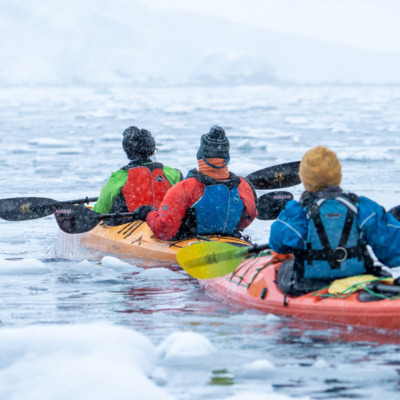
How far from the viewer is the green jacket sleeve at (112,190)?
6.55 m

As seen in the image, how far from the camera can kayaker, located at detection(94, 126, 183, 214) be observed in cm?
652

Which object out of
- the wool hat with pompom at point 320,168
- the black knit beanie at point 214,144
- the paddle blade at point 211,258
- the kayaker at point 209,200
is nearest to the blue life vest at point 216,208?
the kayaker at point 209,200

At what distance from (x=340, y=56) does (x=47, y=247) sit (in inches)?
3647

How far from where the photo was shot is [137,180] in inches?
257

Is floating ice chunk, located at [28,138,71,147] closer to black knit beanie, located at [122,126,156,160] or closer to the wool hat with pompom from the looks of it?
black knit beanie, located at [122,126,156,160]

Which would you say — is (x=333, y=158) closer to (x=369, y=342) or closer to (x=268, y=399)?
(x=369, y=342)

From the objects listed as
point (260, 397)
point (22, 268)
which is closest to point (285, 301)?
point (260, 397)

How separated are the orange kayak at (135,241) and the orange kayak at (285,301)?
0.86 metres

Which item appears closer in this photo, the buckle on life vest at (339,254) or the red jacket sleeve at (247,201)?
the buckle on life vest at (339,254)

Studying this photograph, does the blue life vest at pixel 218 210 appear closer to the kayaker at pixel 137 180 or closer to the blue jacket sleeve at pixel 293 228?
the kayaker at pixel 137 180

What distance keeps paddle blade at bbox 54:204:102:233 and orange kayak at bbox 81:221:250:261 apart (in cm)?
21

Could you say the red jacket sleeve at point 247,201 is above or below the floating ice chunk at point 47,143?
below

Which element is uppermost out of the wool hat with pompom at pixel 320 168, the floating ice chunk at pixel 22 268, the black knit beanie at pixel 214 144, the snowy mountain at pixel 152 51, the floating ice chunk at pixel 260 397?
the snowy mountain at pixel 152 51

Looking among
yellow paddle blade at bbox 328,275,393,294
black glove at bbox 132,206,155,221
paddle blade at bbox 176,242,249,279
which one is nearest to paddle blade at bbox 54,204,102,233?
black glove at bbox 132,206,155,221
